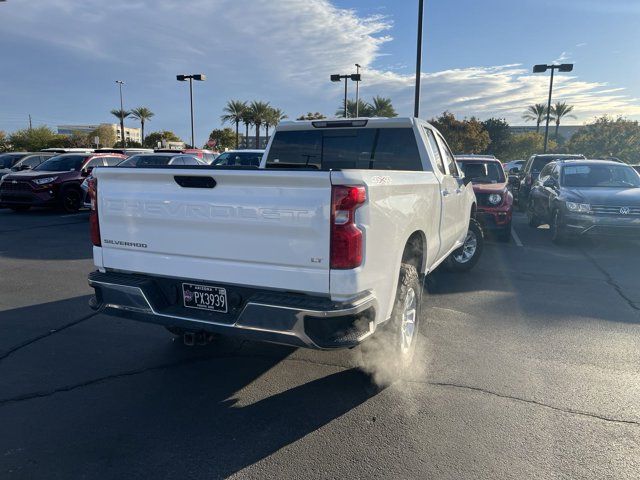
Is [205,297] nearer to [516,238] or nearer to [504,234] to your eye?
[504,234]

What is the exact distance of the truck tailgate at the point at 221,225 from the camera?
294 centimetres

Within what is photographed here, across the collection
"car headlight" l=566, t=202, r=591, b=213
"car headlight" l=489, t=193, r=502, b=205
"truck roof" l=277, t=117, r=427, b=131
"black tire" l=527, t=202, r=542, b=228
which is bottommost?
"black tire" l=527, t=202, r=542, b=228

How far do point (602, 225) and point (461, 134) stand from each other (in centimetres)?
3378

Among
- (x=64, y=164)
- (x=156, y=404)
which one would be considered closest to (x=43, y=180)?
(x=64, y=164)

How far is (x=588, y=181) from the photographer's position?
33.6ft

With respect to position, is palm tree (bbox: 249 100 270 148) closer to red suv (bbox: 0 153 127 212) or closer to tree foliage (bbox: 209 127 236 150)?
tree foliage (bbox: 209 127 236 150)

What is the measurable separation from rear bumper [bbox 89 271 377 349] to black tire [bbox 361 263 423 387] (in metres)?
0.53

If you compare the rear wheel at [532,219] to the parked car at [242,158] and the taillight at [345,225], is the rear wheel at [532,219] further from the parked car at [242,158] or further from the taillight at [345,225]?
the taillight at [345,225]

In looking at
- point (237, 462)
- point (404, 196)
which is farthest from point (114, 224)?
point (404, 196)

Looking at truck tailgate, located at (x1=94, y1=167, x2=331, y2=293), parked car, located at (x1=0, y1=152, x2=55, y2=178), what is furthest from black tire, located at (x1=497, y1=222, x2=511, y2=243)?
parked car, located at (x1=0, y1=152, x2=55, y2=178)

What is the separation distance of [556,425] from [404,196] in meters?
1.89

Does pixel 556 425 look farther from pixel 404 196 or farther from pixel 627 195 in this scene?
pixel 627 195

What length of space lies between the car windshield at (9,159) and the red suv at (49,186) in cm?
→ 517

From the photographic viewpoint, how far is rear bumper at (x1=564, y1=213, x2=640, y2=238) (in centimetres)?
882
